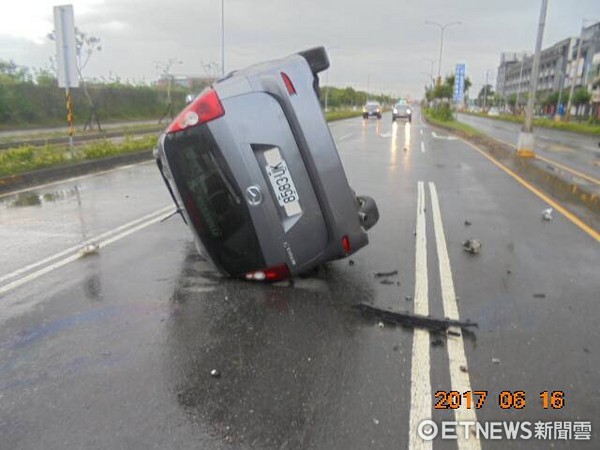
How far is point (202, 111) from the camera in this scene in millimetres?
4133

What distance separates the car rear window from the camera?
13.6 ft

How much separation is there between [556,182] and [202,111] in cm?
972

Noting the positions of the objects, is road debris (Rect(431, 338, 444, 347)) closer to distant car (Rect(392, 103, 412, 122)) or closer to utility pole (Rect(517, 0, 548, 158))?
utility pole (Rect(517, 0, 548, 158))

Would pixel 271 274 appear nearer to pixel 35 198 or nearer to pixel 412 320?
pixel 412 320

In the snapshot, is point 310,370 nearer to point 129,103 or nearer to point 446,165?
point 446,165

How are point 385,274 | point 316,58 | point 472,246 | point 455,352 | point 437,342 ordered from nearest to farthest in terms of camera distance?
point 455,352 → point 437,342 → point 316,58 → point 385,274 → point 472,246

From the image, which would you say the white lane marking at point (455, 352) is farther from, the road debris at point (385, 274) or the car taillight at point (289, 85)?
the car taillight at point (289, 85)

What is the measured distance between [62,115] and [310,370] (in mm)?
38362

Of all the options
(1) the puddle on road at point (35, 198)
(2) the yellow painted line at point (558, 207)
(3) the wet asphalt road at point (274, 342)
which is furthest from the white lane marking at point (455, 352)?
(1) the puddle on road at point (35, 198)

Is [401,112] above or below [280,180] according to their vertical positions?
above

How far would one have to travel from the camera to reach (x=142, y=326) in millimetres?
3916

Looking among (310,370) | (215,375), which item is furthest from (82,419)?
(310,370)

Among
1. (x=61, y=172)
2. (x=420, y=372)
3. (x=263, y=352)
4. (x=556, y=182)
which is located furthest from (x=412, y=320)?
(x=61, y=172)

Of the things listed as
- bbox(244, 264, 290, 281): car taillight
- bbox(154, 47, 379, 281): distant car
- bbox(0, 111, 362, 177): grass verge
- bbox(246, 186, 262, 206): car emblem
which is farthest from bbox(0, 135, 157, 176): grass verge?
bbox(246, 186, 262, 206): car emblem
